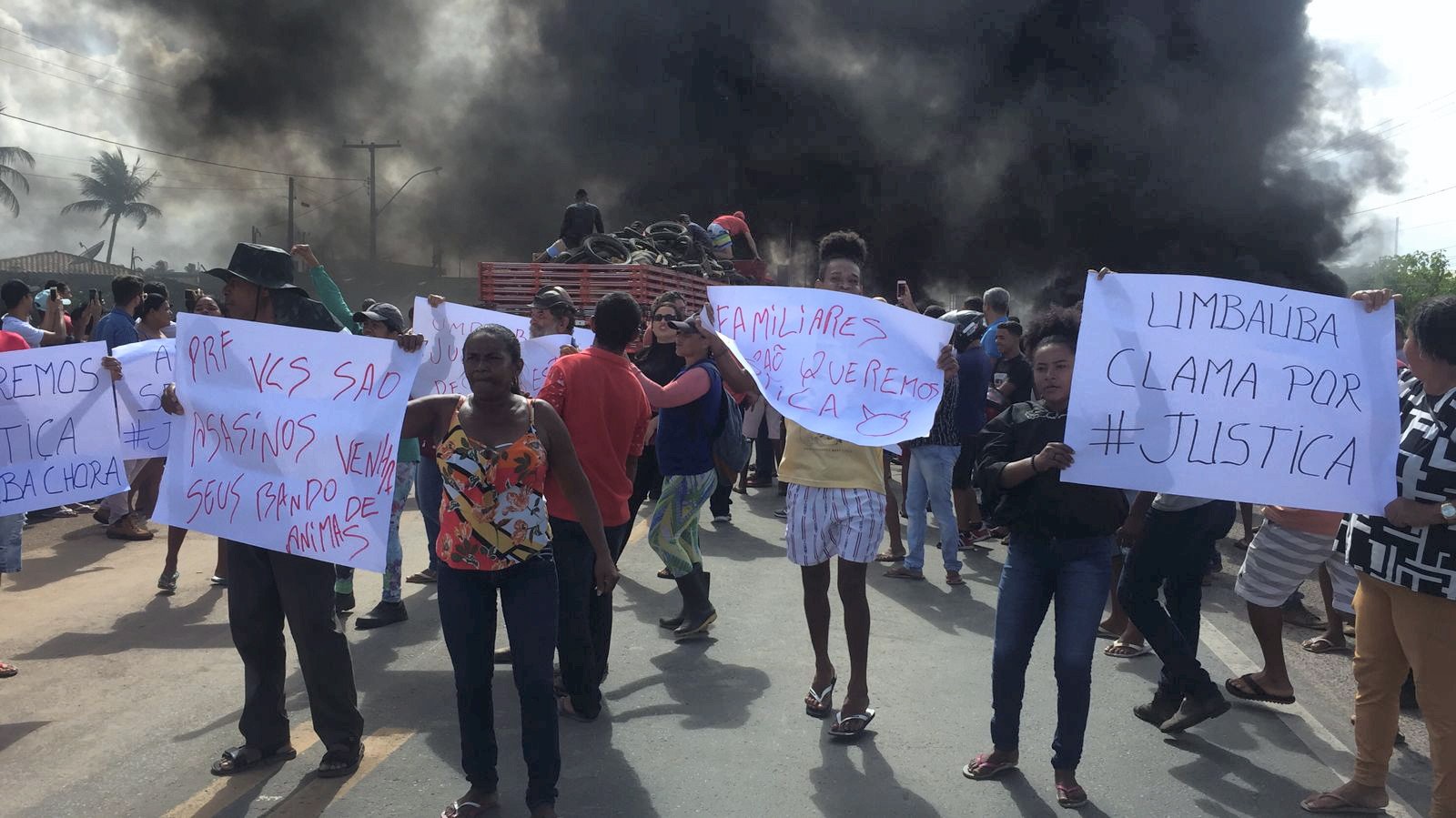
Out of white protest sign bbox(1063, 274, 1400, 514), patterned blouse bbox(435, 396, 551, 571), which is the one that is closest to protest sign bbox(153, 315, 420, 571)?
patterned blouse bbox(435, 396, 551, 571)

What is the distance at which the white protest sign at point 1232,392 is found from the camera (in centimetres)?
366

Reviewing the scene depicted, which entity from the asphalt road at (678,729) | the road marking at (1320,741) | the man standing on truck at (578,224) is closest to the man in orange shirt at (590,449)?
the asphalt road at (678,729)

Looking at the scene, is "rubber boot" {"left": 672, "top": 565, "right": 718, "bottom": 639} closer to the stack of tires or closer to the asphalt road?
the asphalt road

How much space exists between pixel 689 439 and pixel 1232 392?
2838mm

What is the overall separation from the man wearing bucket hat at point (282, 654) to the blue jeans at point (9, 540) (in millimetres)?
2216

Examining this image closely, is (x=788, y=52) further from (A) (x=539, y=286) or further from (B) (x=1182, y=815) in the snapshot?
(B) (x=1182, y=815)

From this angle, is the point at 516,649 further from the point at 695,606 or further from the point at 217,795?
the point at 695,606

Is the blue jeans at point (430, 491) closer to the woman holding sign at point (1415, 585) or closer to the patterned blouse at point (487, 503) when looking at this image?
the patterned blouse at point (487, 503)

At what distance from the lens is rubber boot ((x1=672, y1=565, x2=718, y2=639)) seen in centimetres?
585

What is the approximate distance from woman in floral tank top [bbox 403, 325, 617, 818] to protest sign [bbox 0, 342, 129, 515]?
253 cm

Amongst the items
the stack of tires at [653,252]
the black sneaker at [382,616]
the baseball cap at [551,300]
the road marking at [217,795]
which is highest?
the stack of tires at [653,252]

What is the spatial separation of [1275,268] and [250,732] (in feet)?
85.7

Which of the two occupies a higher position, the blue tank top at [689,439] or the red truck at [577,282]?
the red truck at [577,282]

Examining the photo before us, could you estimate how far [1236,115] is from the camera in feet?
86.5
